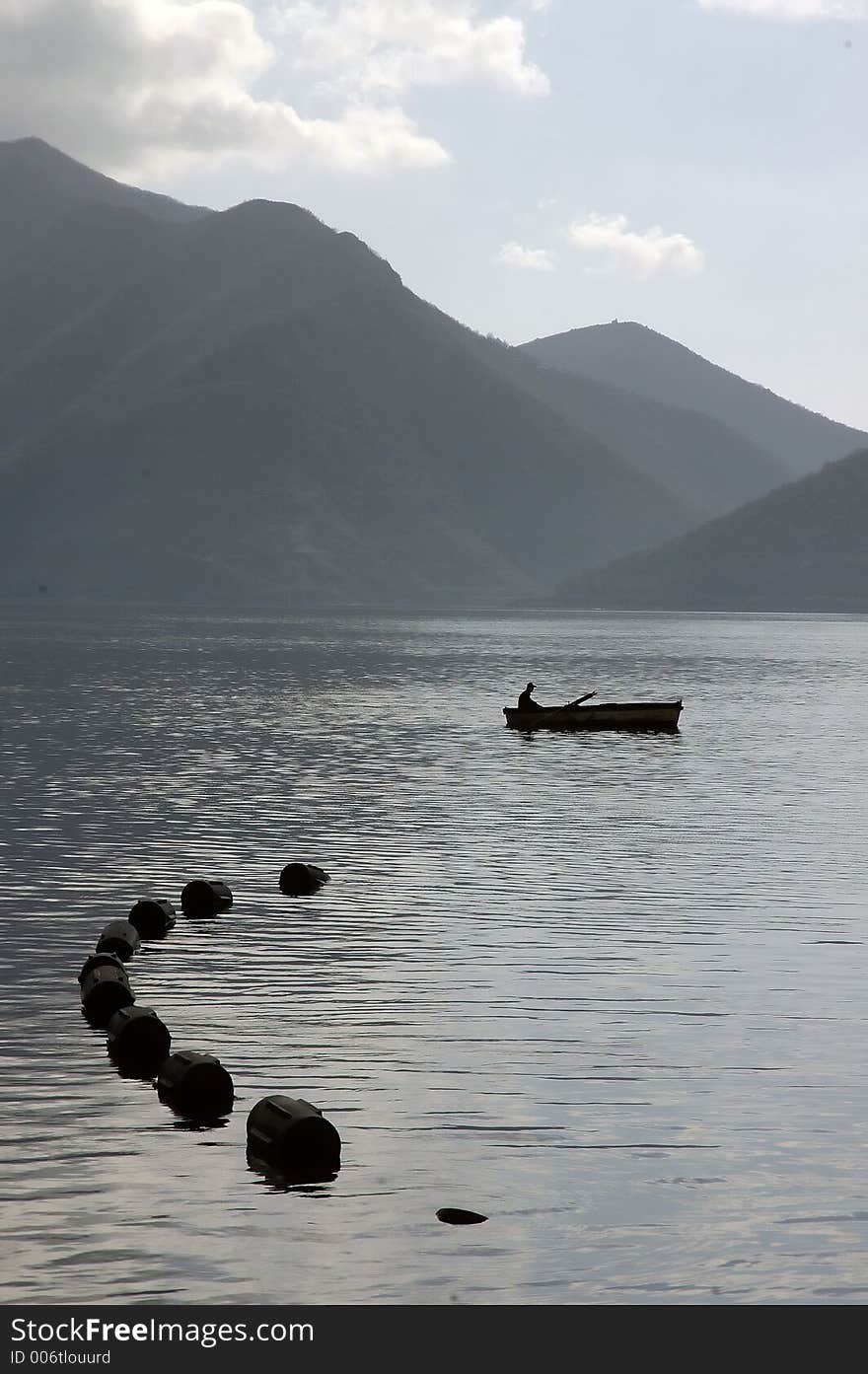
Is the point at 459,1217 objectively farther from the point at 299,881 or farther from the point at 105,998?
the point at 299,881

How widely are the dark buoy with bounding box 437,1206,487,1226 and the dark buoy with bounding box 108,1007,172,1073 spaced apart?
19.8ft

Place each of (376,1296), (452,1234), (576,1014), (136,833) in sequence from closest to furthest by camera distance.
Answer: (376,1296)
(452,1234)
(576,1014)
(136,833)

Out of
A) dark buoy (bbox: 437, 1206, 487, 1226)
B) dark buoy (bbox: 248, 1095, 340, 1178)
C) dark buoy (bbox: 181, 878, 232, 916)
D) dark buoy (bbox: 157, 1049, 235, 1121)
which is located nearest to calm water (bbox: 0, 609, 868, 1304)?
dark buoy (bbox: 437, 1206, 487, 1226)

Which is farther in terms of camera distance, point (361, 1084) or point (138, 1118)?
point (361, 1084)

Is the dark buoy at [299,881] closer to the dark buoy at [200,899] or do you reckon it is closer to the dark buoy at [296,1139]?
the dark buoy at [200,899]

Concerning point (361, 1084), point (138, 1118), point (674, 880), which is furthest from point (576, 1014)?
point (674, 880)

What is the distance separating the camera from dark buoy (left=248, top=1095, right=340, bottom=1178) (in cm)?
1689

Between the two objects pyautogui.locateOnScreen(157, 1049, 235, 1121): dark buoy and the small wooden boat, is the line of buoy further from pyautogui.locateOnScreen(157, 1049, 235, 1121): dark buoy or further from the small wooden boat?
the small wooden boat

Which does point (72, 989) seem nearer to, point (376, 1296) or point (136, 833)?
point (376, 1296)

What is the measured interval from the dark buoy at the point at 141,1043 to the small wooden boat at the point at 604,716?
2225 inches

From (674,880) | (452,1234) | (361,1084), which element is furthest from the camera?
(674,880)

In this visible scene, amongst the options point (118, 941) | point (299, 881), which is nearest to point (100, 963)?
point (118, 941)
